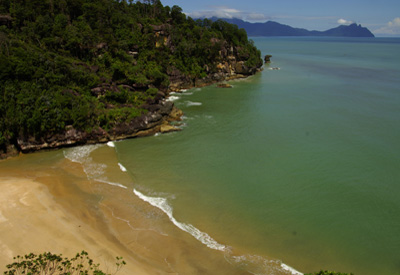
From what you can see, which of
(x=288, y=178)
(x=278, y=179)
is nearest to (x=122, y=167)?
(x=278, y=179)

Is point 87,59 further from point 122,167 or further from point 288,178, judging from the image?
point 288,178

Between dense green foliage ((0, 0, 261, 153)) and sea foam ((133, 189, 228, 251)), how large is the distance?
15.2 meters

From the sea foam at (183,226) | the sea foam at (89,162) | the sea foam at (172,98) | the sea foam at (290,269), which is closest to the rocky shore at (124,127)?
the sea foam at (89,162)

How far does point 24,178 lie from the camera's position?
26.5 meters

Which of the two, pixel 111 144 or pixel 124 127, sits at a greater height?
pixel 124 127

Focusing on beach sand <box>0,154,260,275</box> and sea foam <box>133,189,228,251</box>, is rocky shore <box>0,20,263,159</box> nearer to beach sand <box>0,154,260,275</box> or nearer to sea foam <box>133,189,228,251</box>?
beach sand <box>0,154,260,275</box>

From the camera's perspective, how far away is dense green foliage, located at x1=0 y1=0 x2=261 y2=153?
105 ft

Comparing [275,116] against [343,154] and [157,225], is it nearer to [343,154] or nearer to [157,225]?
[343,154]

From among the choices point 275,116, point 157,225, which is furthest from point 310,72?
point 157,225

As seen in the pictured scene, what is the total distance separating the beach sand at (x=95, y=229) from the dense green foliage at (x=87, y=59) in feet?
30.5

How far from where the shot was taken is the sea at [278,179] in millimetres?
19312

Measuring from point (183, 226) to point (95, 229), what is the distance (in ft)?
20.5

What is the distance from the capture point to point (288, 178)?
27.6 m

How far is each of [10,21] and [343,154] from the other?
5314 centimetres
